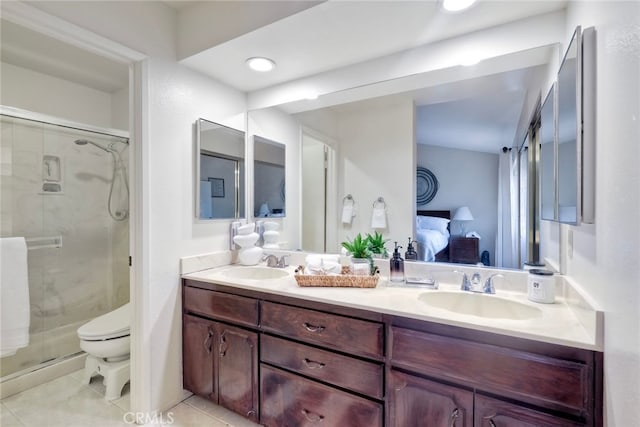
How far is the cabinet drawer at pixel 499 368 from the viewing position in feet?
3.12

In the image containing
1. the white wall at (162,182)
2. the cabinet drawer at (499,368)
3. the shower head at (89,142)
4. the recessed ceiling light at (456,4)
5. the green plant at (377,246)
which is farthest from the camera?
the shower head at (89,142)

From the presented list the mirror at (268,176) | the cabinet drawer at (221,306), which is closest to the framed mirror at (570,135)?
the cabinet drawer at (221,306)

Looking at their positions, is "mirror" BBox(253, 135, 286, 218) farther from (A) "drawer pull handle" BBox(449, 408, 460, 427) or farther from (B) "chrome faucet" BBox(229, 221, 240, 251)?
(A) "drawer pull handle" BBox(449, 408, 460, 427)

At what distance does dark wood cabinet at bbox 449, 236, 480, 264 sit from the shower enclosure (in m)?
2.85

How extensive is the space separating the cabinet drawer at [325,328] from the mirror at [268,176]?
0.98 metres

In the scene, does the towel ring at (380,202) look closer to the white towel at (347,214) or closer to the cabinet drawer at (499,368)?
the white towel at (347,214)

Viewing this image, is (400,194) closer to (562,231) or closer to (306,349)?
(562,231)

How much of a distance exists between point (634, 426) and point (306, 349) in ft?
3.63

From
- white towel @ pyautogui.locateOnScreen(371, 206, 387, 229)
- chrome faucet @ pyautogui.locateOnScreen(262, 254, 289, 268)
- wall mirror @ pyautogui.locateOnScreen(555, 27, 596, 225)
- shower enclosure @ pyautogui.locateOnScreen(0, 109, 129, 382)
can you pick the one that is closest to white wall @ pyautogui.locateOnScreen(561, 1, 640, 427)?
wall mirror @ pyautogui.locateOnScreen(555, 27, 596, 225)

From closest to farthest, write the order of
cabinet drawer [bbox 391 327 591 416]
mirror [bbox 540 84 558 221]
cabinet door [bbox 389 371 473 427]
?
1. cabinet drawer [bbox 391 327 591 416]
2. cabinet door [bbox 389 371 473 427]
3. mirror [bbox 540 84 558 221]

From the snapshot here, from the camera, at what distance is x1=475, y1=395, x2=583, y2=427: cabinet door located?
38.4 inches

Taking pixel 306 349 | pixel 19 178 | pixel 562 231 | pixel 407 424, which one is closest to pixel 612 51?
pixel 562 231

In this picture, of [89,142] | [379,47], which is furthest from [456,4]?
[89,142]

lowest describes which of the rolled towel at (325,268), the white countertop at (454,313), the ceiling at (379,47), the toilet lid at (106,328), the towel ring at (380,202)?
the toilet lid at (106,328)
